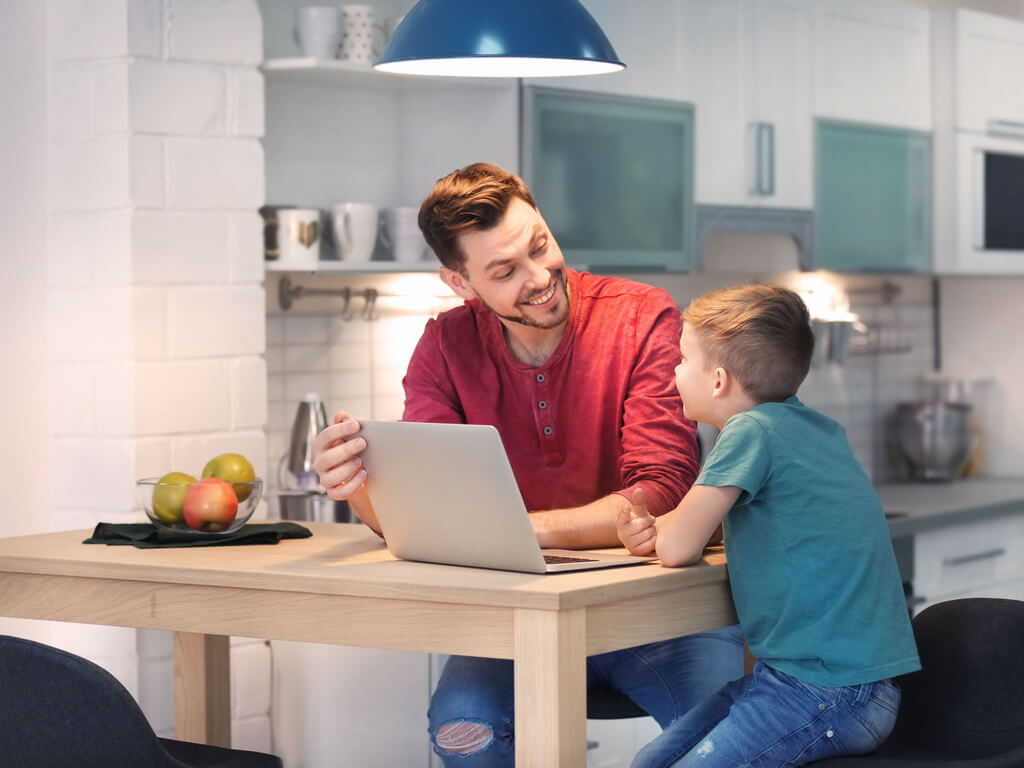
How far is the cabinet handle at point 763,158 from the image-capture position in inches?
156

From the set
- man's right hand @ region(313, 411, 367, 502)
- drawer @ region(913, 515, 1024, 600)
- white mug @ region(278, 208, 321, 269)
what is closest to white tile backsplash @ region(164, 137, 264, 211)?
white mug @ region(278, 208, 321, 269)

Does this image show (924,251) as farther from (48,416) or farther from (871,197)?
(48,416)

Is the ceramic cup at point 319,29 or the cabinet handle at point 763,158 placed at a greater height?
the ceramic cup at point 319,29

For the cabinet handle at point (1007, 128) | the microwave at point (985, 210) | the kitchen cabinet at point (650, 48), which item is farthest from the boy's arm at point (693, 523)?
the cabinet handle at point (1007, 128)

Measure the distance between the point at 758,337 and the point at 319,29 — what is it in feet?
5.10

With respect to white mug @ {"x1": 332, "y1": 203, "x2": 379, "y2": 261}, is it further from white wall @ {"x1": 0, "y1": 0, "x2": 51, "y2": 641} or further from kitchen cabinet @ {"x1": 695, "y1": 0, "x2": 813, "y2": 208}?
kitchen cabinet @ {"x1": 695, "y1": 0, "x2": 813, "y2": 208}

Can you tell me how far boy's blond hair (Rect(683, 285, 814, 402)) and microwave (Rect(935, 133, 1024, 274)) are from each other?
2.76 metres

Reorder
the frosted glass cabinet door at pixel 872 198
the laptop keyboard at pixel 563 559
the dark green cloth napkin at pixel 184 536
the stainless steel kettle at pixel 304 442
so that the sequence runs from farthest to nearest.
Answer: the frosted glass cabinet door at pixel 872 198
the stainless steel kettle at pixel 304 442
the dark green cloth napkin at pixel 184 536
the laptop keyboard at pixel 563 559

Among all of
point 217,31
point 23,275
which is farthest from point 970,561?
point 23,275

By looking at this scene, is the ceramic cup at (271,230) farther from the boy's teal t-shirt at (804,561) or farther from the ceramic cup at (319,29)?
the boy's teal t-shirt at (804,561)

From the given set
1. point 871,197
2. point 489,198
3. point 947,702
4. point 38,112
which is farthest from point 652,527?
point 871,197

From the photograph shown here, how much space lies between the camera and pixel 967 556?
4.33 m

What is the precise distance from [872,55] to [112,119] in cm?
240

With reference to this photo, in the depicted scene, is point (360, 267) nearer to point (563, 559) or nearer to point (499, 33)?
point (499, 33)
